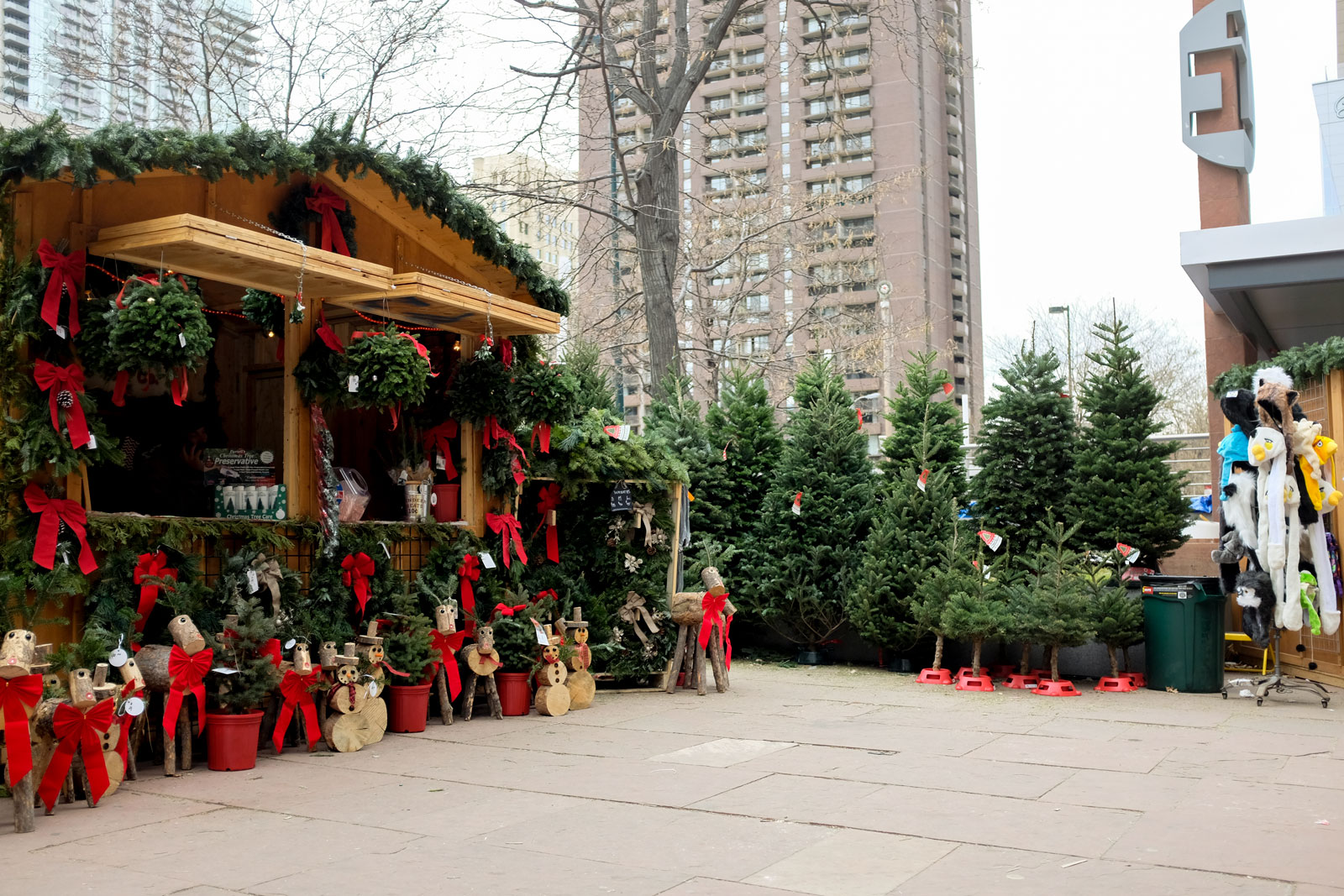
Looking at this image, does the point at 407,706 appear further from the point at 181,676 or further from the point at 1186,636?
the point at 1186,636

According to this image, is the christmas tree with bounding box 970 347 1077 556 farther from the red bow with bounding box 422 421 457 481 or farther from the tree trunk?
the red bow with bounding box 422 421 457 481

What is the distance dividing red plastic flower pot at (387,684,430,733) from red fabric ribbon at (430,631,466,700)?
33 centimetres

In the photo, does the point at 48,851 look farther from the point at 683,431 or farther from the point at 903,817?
the point at 683,431

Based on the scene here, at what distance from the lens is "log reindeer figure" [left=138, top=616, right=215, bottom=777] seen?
728 cm

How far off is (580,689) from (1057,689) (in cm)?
453

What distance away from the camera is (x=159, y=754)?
7.84 m

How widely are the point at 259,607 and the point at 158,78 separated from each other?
63.5 feet

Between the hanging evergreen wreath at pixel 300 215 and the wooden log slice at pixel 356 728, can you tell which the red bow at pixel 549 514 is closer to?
the wooden log slice at pixel 356 728

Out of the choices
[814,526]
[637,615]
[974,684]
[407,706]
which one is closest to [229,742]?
[407,706]

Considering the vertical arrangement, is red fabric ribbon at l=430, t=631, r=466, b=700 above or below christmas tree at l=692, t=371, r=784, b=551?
below

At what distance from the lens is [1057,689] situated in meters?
11.2

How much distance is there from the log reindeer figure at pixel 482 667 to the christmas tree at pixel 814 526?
181 inches

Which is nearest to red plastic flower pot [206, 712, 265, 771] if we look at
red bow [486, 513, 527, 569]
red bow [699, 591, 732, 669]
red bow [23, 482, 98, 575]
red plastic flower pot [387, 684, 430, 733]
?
red bow [23, 482, 98, 575]

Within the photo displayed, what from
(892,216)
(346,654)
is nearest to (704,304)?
(346,654)
